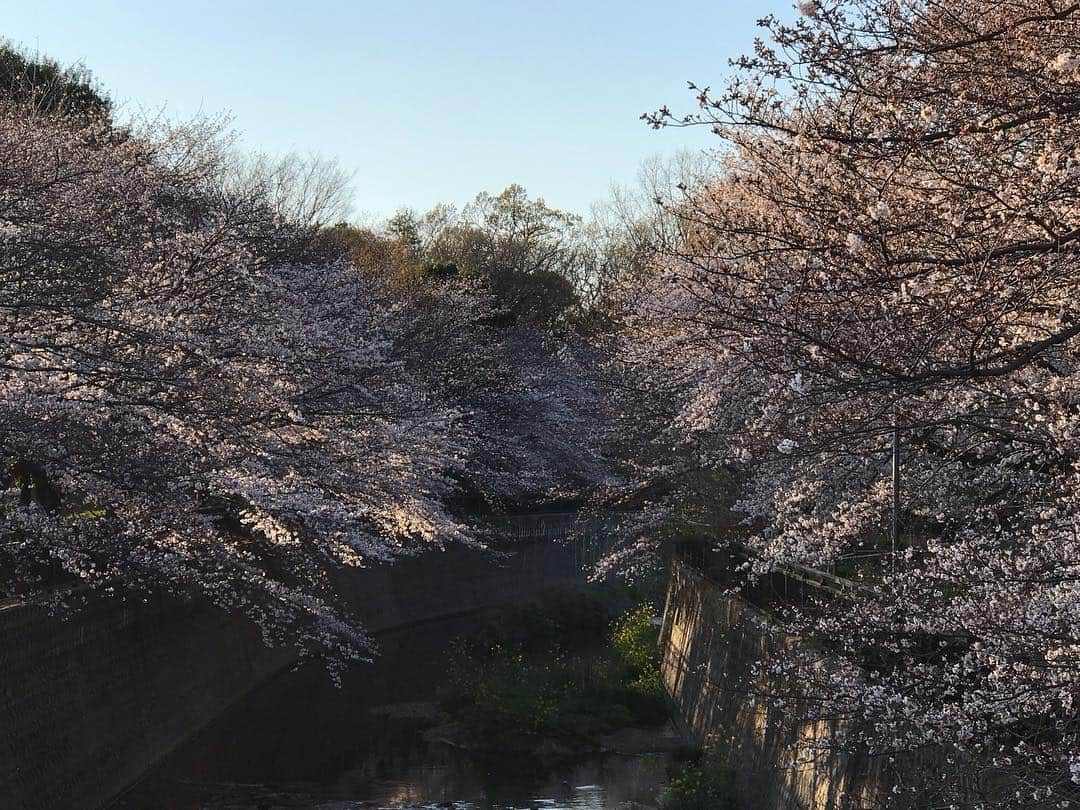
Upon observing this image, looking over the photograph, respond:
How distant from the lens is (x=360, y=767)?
22.9 m

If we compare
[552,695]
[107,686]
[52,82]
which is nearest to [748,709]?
[552,695]

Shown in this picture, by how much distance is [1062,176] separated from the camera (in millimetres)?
8656

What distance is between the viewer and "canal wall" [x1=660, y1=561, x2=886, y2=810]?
1361 cm

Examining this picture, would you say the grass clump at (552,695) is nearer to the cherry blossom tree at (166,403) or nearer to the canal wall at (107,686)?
the cherry blossom tree at (166,403)

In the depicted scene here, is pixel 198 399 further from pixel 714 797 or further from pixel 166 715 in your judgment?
pixel 714 797

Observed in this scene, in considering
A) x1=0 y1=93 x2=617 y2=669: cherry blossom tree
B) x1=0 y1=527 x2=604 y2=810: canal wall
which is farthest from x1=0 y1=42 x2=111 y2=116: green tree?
x1=0 y1=527 x2=604 y2=810: canal wall

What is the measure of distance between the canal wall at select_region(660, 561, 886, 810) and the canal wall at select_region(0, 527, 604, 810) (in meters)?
8.30

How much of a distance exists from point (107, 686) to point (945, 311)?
1464cm

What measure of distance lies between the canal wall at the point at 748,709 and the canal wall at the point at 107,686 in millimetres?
8303

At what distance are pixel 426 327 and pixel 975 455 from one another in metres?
29.3

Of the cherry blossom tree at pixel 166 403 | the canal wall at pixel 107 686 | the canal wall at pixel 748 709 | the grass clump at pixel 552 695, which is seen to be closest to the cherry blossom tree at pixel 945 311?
the canal wall at pixel 748 709

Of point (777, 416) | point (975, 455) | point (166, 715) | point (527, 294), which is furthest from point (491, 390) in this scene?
point (777, 416)

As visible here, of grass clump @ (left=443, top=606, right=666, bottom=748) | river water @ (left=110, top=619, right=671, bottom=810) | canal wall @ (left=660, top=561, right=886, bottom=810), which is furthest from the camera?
grass clump @ (left=443, top=606, right=666, bottom=748)

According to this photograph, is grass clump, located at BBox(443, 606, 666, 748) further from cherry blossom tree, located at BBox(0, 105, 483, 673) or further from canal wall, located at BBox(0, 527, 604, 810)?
canal wall, located at BBox(0, 527, 604, 810)
